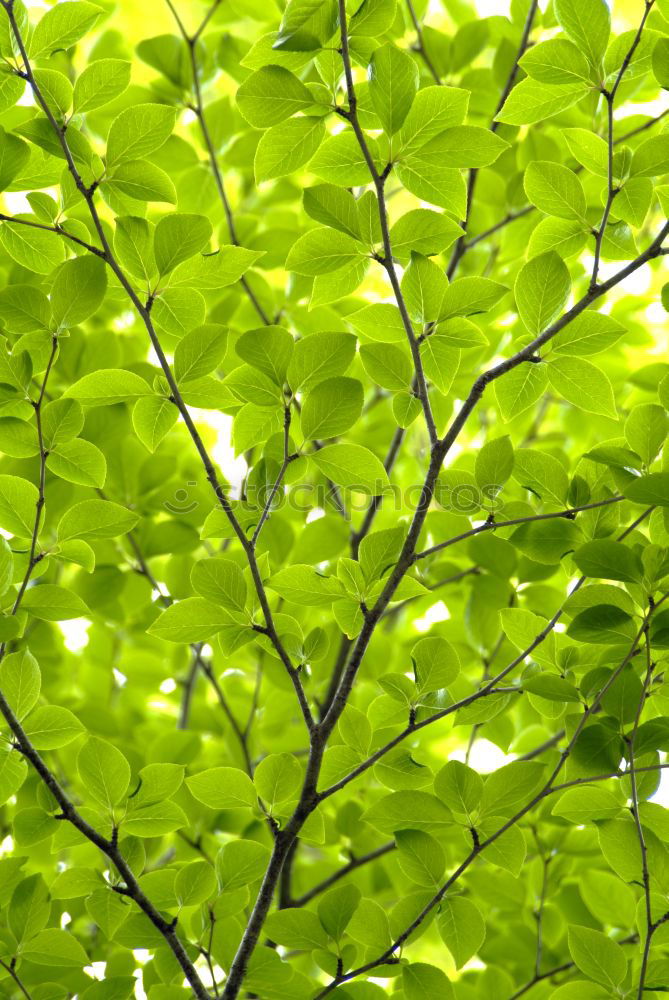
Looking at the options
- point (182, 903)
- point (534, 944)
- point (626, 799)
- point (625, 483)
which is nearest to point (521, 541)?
point (625, 483)

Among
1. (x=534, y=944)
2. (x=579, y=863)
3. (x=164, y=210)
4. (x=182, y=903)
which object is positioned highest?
(x=164, y=210)

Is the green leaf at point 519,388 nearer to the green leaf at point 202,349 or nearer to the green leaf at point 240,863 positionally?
the green leaf at point 202,349

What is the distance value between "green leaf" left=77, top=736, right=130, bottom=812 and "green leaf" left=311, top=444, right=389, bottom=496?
0.34 m

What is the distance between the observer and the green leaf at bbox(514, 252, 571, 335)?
2.72 ft

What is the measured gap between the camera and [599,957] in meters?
0.88

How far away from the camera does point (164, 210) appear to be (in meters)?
1.65

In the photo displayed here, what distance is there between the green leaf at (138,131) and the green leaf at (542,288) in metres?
0.36

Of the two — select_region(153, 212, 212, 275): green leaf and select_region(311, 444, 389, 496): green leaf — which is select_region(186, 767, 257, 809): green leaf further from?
select_region(153, 212, 212, 275): green leaf

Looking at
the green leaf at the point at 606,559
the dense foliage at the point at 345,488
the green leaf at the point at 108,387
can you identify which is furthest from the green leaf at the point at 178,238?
the green leaf at the point at 606,559

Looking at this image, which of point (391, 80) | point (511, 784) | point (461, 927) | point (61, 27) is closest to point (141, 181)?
point (61, 27)

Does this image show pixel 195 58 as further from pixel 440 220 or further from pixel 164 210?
pixel 440 220

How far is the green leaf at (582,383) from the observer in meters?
0.86

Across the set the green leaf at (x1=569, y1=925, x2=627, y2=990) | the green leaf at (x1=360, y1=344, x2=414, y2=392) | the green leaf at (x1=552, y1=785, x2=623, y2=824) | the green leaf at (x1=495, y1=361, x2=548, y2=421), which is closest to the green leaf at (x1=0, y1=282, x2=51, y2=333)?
the green leaf at (x1=360, y1=344, x2=414, y2=392)

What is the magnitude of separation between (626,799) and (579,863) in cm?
50
